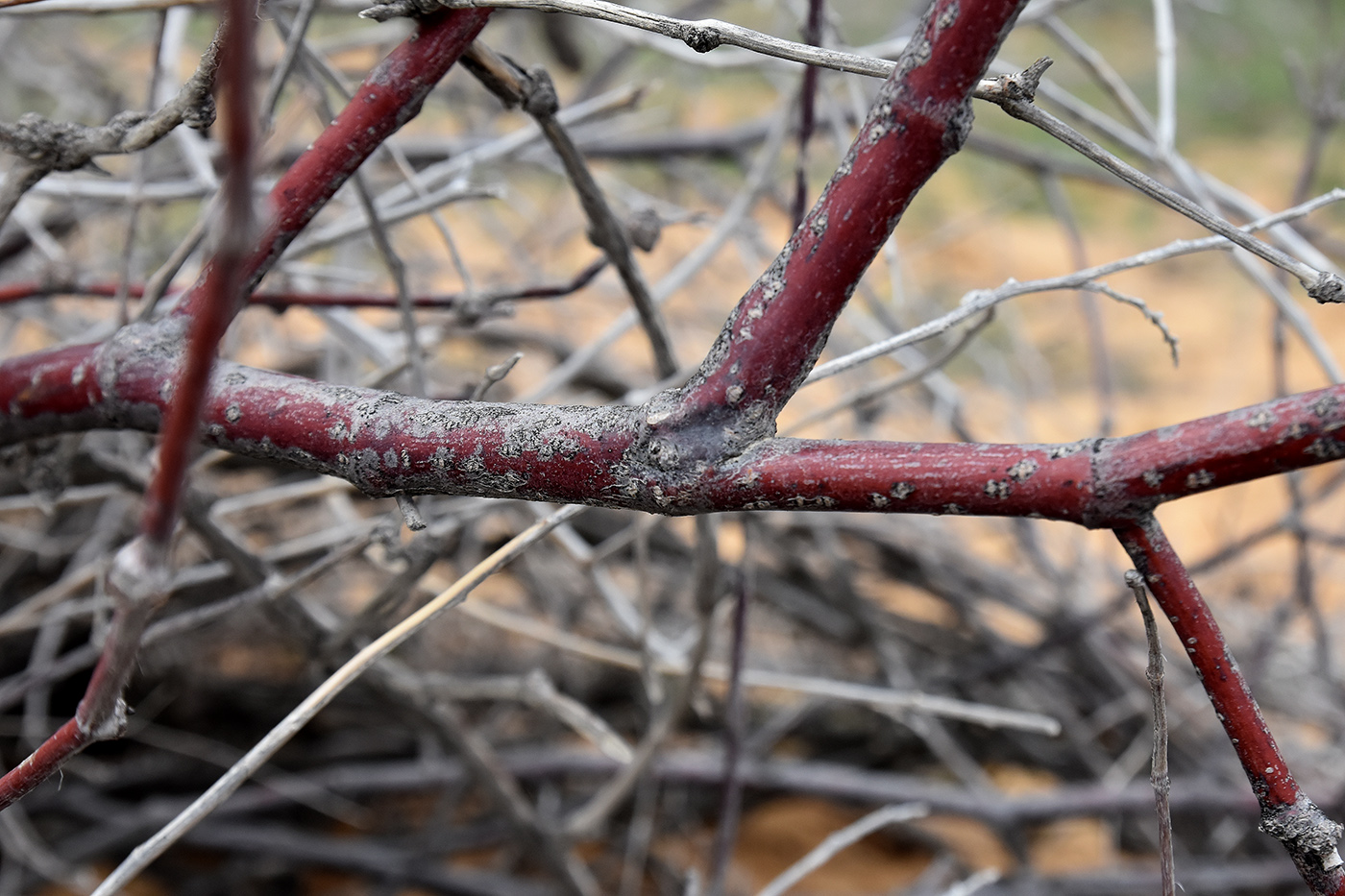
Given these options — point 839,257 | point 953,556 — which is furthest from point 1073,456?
point 953,556

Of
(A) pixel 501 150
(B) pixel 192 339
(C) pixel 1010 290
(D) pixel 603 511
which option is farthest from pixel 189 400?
(D) pixel 603 511

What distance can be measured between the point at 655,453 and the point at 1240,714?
0.25m

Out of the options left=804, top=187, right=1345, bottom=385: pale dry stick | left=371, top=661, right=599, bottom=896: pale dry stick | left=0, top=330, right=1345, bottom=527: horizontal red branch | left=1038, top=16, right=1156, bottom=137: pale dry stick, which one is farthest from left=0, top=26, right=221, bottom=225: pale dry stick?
left=1038, top=16, right=1156, bottom=137: pale dry stick

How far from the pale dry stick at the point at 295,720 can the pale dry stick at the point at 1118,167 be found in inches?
11.8

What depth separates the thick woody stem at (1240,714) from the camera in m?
0.38

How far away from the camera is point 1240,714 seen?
0.38 m

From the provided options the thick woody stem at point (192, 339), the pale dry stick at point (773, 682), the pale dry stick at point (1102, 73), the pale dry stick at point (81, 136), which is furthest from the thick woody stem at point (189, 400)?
the pale dry stick at point (1102, 73)

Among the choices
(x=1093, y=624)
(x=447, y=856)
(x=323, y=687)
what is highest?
(x=1093, y=624)

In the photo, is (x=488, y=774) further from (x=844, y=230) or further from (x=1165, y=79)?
(x=1165, y=79)

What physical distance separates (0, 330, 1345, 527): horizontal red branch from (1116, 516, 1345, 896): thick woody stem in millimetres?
26

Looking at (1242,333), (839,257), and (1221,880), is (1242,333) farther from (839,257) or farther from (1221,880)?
(839,257)

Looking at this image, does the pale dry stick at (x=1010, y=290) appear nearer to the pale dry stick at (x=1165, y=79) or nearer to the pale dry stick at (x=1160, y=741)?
the pale dry stick at (x=1160, y=741)

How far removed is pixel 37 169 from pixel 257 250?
0.66 ft

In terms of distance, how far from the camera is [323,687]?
0.52 meters
